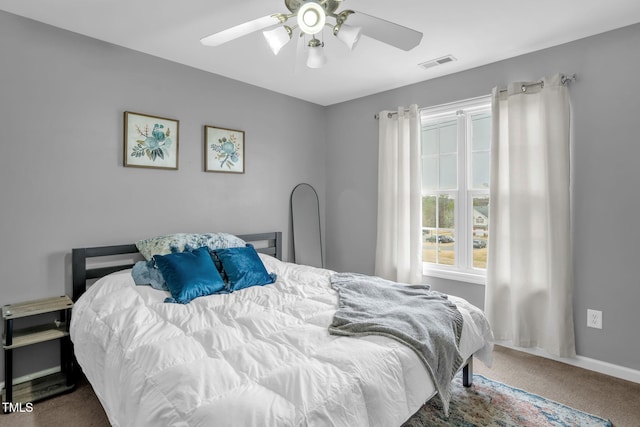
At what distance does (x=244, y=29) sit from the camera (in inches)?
73.9

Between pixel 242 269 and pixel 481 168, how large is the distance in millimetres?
2392

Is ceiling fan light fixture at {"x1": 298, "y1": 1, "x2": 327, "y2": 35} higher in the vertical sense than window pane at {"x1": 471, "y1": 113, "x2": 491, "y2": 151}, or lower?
higher

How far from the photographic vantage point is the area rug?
2.01 metres

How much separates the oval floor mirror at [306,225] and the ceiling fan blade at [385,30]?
97.7 inches

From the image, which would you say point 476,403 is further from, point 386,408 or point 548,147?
point 548,147

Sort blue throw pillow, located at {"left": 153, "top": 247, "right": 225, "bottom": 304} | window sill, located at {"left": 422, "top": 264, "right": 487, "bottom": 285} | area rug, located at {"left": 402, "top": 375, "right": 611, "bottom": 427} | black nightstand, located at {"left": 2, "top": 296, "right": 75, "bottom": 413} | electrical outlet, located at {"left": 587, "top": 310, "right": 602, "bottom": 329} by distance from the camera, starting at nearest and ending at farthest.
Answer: area rug, located at {"left": 402, "top": 375, "right": 611, "bottom": 427}, black nightstand, located at {"left": 2, "top": 296, "right": 75, "bottom": 413}, blue throw pillow, located at {"left": 153, "top": 247, "right": 225, "bottom": 304}, electrical outlet, located at {"left": 587, "top": 310, "right": 602, "bottom": 329}, window sill, located at {"left": 422, "top": 264, "right": 487, "bottom": 285}

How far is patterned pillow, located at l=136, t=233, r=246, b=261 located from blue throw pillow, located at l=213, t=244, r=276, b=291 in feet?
0.46

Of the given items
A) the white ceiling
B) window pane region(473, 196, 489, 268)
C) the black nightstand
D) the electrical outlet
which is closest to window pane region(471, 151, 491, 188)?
window pane region(473, 196, 489, 268)

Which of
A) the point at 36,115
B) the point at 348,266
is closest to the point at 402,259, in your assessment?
the point at 348,266

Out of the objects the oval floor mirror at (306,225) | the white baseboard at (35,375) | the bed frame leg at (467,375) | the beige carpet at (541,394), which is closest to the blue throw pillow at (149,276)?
the beige carpet at (541,394)

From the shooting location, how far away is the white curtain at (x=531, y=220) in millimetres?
2693

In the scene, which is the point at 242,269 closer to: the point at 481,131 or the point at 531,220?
the point at 531,220

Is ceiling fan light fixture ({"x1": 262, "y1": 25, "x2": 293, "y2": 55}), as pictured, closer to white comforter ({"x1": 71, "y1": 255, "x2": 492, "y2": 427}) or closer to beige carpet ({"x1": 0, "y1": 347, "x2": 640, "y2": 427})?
white comforter ({"x1": 71, "y1": 255, "x2": 492, "y2": 427})

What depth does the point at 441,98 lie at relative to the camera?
346 cm
